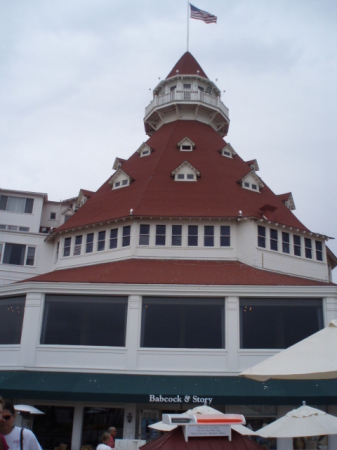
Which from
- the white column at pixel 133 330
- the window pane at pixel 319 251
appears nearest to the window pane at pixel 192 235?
the white column at pixel 133 330

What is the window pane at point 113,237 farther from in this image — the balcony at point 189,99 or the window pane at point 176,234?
the balcony at point 189,99

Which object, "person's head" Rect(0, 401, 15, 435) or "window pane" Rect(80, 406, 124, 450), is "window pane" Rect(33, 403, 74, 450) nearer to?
"window pane" Rect(80, 406, 124, 450)

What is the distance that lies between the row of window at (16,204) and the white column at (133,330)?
17.0m

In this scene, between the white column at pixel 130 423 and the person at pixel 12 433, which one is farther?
the white column at pixel 130 423

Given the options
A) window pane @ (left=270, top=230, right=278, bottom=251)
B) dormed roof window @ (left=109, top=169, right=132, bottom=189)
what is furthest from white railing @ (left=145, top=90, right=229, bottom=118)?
window pane @ (left=270, top=230, right=278, bottom=251)

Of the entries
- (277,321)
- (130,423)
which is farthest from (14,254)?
(277,321)

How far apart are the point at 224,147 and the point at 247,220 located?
31.8 feet

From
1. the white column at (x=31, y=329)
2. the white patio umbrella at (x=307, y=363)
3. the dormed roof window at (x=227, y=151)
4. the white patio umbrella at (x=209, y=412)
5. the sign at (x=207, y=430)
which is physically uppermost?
the dormed roof window at (x=227, y=151)

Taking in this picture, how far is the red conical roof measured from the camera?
4559cm

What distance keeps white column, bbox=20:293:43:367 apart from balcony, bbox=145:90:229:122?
22.3 m

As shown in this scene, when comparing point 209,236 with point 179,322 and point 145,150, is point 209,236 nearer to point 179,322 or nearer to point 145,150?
point 179,322

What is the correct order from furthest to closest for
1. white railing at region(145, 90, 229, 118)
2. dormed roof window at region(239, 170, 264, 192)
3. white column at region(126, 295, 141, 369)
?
white railing at region(145, 90, 229, 118)
dormed roof window at region(239, 170, 264, 192)
white column at region(126, 295, 141, 369)

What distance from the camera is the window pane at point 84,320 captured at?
24.5 m

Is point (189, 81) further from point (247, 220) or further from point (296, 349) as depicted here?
point (296, 349)
